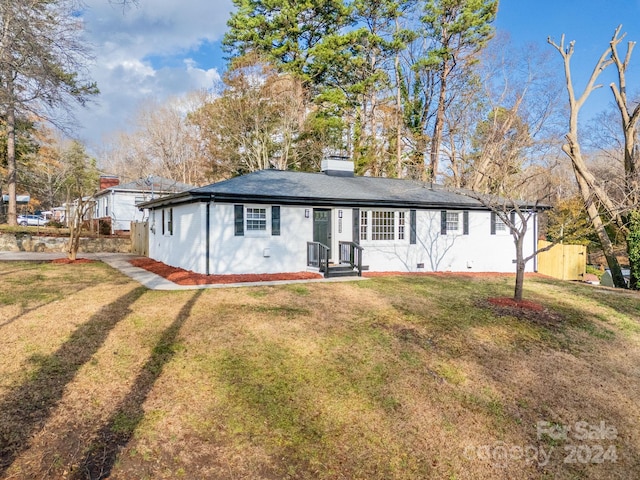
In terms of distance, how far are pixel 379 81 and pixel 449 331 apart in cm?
2368

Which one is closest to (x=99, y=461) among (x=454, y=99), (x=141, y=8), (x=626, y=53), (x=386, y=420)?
(x=386, y=420)

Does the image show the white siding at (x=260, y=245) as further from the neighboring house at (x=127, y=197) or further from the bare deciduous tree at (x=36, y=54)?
the neighboring house at (x=127, y=197)

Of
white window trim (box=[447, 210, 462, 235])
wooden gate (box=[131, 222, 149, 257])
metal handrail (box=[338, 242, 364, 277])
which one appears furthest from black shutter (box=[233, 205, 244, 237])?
wooden gate (box=[131, 222, 149, 257])

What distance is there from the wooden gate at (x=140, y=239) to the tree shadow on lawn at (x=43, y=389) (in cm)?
1254

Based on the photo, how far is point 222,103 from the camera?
79.3ft

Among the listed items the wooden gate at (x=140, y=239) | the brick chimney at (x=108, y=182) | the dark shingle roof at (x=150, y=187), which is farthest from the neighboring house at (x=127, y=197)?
the wooden gate at (x=140, y=239)

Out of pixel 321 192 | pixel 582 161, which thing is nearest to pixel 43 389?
pixel 321 192

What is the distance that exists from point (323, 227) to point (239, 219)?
9.50 feet

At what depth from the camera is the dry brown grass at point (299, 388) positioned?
349cm

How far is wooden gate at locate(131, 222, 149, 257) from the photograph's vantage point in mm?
18188

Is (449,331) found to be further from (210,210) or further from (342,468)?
(210,210)

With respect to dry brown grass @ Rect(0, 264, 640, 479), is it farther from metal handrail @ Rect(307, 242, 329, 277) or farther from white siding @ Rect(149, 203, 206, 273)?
metal handrail @ Rect(307, 242, 329, 277)

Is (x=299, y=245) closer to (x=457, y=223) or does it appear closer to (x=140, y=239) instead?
(x=457, y=223)

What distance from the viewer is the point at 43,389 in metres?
4.26
